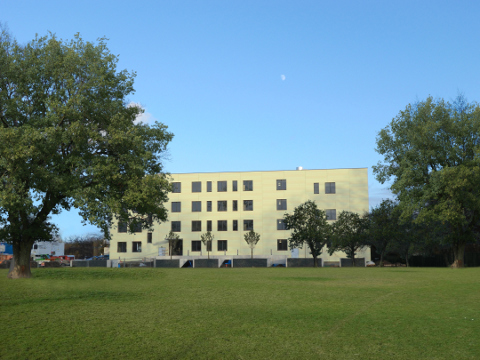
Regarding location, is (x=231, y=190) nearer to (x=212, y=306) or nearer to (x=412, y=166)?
(x=412, y=166)

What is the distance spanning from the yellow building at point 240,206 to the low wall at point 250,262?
520 inches

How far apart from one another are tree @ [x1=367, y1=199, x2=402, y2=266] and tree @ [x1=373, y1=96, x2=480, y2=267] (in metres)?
11.7

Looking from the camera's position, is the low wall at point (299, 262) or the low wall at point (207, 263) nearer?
the low wall at point (299, 262)

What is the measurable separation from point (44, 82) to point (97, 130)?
170 inches

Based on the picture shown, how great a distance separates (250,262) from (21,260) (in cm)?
4868

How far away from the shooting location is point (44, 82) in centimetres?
2994

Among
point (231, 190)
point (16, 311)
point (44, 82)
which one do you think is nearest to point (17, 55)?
point (44, 82)

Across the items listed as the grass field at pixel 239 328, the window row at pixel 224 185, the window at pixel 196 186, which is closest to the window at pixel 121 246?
the window row at pixel 224 185

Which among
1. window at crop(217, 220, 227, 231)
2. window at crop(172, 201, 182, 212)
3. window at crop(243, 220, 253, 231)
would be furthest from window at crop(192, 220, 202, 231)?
window at crop(243, 220, 253, 231)

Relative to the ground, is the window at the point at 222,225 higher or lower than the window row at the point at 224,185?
lower

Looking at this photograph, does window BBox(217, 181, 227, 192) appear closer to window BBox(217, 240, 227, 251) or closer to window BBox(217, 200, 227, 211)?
window BBox(217, 200, 227, 211)

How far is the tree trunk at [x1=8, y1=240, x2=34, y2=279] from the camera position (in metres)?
29.9

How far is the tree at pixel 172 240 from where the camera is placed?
285ft

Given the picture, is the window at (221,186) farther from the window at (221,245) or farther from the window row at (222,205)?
the window at (221,245)
